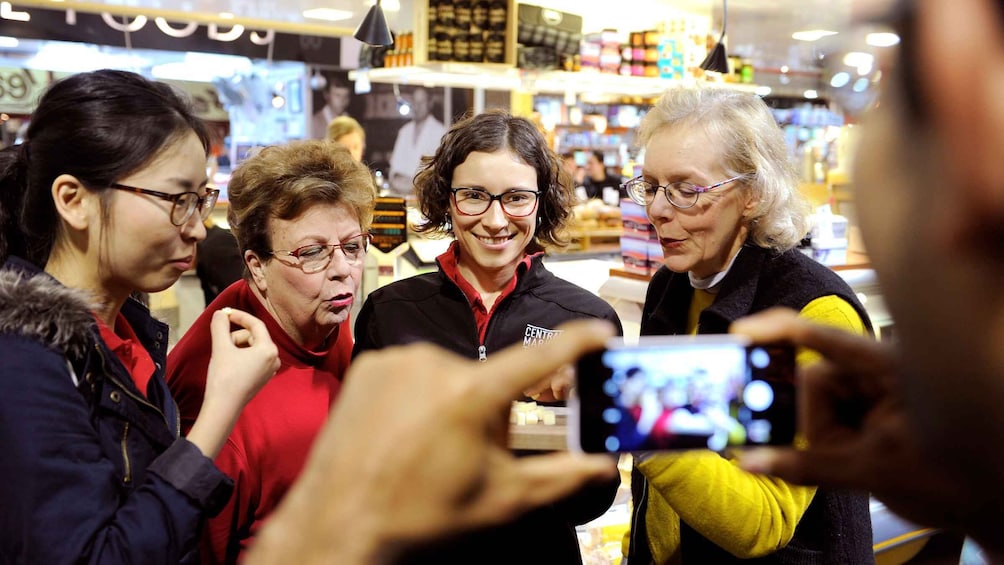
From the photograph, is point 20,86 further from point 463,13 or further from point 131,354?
point 131,354

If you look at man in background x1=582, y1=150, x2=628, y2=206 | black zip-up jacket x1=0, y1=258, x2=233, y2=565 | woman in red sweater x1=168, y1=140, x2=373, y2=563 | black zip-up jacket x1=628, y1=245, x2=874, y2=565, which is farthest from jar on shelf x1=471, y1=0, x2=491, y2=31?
black zip-up jacket x1=0, y1=258, x2=233, y2=565

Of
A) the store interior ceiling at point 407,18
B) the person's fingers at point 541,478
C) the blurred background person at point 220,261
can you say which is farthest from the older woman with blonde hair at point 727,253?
the store interior ceiling at point 407,18

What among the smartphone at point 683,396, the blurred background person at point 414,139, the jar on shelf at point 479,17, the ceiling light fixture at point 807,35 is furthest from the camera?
the ceiling light fixture at point 807,35

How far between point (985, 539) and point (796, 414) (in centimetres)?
30

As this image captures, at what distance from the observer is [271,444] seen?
5.73 feet

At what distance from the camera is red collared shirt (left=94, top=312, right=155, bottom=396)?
1425 millimetres

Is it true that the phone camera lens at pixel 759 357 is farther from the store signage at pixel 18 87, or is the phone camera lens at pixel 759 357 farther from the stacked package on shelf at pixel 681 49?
the store signage at pixel 18 87

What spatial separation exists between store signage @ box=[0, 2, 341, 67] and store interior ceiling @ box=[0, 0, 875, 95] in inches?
5.6

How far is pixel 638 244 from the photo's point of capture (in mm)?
3828

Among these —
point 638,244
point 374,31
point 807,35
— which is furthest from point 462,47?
point 807,35

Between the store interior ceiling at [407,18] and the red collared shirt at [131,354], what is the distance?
7.08m

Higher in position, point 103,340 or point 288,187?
point 288,187

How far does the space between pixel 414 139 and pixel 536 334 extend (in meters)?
8.84

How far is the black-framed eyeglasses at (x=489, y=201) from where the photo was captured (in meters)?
2.04
